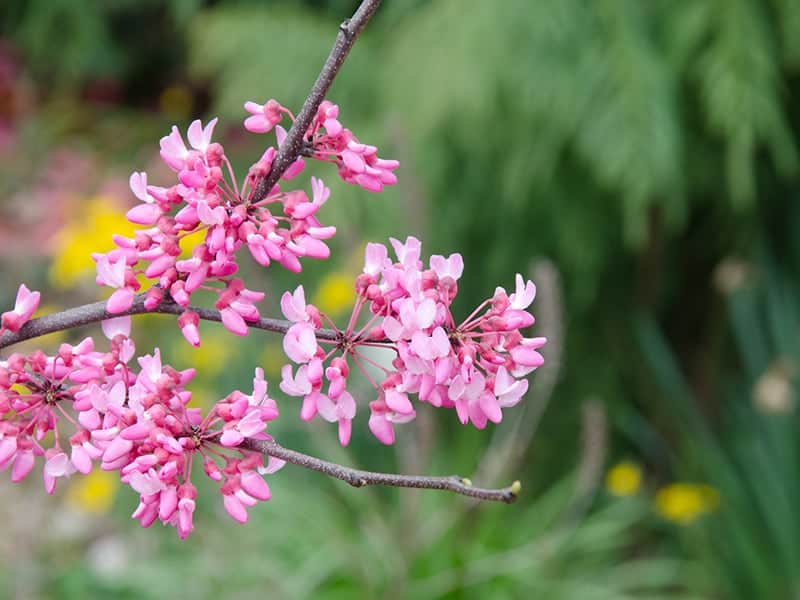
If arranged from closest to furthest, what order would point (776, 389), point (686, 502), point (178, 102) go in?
point (776, 389) < point (686, 502) < point (178, 102)

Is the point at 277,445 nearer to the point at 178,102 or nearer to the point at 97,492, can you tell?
the point at 97,492

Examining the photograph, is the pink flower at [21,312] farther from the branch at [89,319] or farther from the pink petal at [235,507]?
the pink petal at [235,507]

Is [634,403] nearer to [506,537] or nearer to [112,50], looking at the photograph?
[506,537]

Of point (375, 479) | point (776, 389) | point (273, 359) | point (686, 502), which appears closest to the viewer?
point (375, 479)

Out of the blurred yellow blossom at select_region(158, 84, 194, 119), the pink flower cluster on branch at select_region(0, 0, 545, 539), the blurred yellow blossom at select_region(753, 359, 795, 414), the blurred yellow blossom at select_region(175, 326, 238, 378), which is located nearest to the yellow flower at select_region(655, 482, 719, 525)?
the blurred yellow blossom at select_region(753, 359, 795, 414)

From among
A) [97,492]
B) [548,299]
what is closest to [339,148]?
[548,299]

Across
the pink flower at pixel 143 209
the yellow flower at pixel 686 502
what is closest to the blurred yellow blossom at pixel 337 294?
the yellow flower at pixel 686 502

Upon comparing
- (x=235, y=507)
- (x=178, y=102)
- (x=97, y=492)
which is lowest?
(x=97, y=492)
